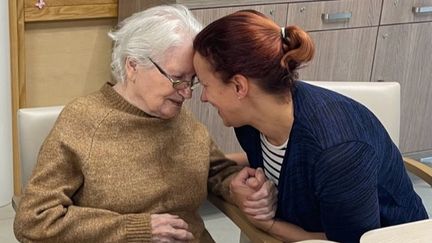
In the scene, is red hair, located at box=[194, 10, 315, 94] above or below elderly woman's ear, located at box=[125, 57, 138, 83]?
above

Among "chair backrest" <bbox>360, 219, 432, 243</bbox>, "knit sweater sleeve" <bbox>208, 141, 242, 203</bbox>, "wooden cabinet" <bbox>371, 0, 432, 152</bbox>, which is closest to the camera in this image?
"chair backrest" <bbox>360, 219, 432, 243</bbox>

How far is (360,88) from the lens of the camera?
86.0 inches

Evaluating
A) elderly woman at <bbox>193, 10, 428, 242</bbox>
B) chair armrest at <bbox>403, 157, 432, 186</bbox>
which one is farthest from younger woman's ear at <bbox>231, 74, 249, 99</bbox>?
chair armrest at <bbox>403, 157, 432, 186</bbox>

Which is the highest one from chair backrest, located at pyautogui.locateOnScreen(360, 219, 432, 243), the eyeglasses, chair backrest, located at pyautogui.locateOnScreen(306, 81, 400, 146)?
the eyeglasses

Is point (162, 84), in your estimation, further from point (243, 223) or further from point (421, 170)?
point (421, 170)

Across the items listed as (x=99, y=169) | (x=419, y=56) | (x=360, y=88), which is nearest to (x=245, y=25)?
(x=99, y=169)

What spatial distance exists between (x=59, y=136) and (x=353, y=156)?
67 cm

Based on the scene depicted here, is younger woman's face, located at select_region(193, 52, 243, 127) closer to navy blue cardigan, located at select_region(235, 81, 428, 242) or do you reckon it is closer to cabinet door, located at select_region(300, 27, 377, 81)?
navy blue cardigan, located at select_region(235, 81, 428, 242)

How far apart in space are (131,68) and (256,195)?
0.44 meters

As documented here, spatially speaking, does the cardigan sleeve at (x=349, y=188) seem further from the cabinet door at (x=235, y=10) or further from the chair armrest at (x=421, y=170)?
the cabinet door at (x=235, y=10)

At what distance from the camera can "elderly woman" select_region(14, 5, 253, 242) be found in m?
1.70

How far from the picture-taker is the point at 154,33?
172cm

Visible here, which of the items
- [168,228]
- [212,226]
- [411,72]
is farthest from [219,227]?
[168,228]

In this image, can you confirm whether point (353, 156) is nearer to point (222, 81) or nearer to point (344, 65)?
point (222, 81)
